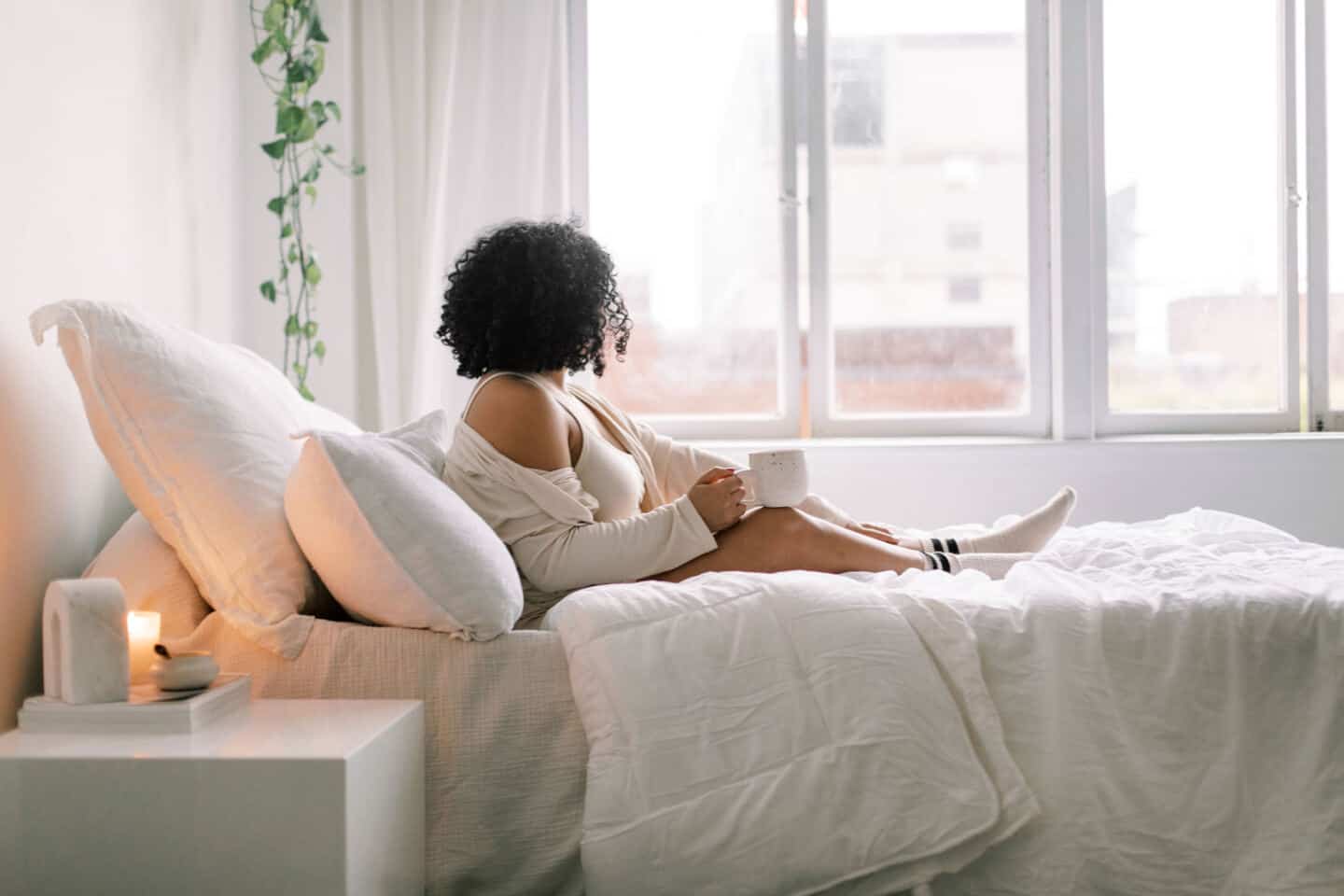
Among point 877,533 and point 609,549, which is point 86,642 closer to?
point 609,549

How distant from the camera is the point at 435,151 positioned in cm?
333

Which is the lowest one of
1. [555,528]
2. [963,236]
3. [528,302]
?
[555,528]

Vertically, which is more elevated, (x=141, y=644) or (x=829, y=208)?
(x=829, y=208)

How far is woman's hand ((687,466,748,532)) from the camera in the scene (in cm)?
210

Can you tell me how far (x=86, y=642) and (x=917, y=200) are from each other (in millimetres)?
2923

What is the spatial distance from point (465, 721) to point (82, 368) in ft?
2.35

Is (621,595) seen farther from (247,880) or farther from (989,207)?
(989,207)

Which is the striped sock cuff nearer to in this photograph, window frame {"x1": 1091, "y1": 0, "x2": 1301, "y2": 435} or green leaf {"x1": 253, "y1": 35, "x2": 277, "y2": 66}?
window frame {"x1": 1091, "y1": 0, "x2": 1301, "y2": 435}

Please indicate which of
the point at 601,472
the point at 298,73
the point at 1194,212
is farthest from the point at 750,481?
the point at 1194,212

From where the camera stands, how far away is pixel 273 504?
1.69 meters

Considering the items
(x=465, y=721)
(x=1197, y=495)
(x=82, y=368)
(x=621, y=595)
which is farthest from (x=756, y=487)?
(x=1197, y=495)

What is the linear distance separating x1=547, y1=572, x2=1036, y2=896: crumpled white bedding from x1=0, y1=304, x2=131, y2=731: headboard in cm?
76

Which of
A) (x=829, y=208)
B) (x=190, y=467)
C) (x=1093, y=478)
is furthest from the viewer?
(x=829, y=208)

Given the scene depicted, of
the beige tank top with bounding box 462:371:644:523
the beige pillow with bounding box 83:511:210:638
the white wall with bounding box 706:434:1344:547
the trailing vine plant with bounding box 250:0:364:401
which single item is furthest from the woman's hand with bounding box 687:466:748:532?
the white wall with bounding box 706:434:1344:547
